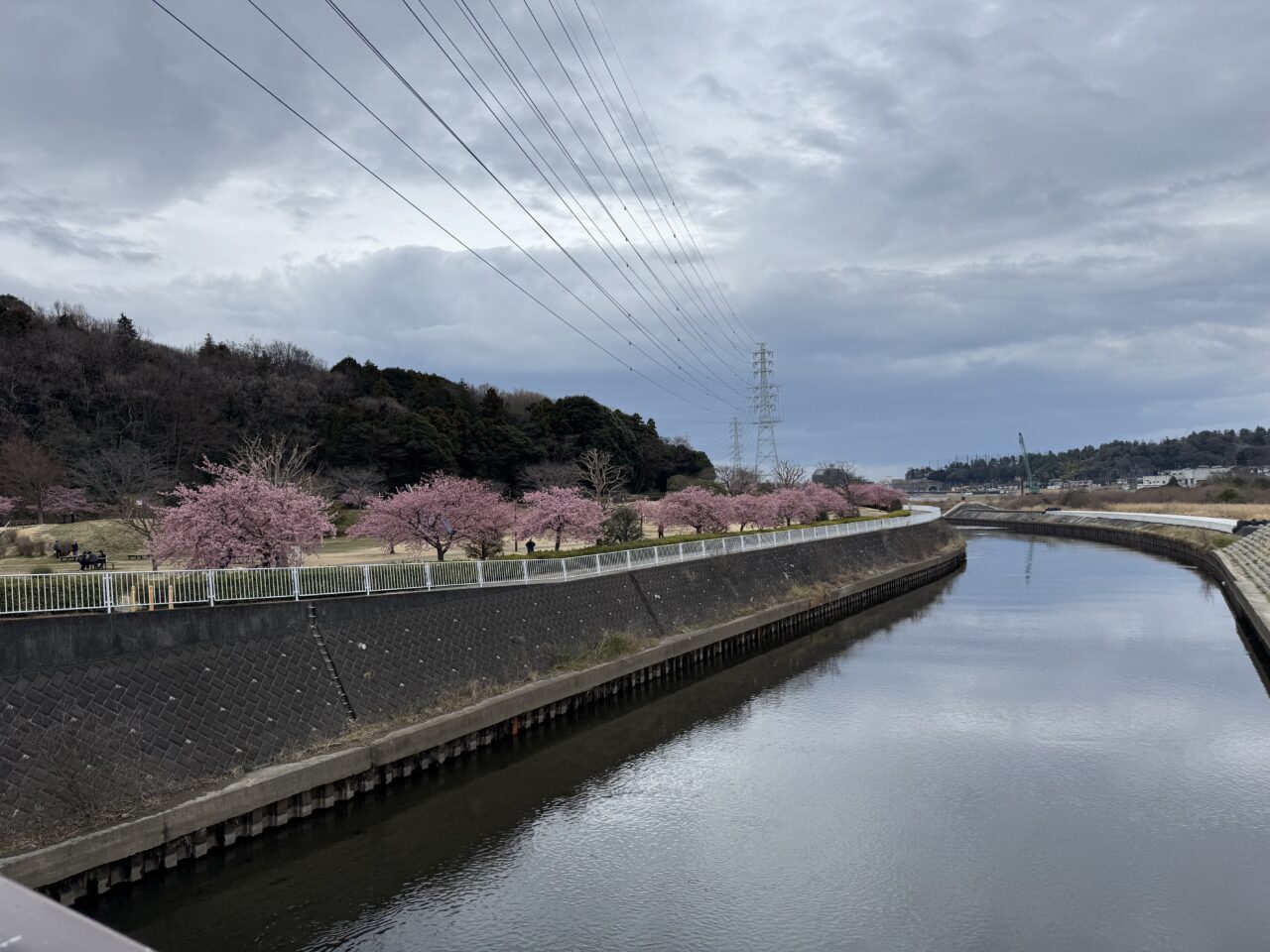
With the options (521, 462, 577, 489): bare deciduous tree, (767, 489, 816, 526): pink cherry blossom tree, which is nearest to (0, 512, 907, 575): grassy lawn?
(767, 489, 816, 526): pink cherry blossom tree

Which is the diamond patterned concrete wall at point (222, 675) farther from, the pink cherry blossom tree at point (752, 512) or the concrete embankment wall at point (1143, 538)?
the pink cherry blossom tree at point (752, 512)

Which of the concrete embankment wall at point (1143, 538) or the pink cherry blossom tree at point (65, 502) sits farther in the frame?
the pink cherry blossom tree at point (65, 502)

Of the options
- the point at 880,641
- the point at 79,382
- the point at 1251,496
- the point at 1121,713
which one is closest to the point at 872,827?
the point at 1121,713

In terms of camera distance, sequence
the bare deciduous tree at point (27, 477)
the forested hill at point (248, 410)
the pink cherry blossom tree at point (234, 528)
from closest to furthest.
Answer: the pink cherry blossom tree at point (234, 528), the bare deciduous tree at point (27, 477), the forested hill at point (248, 410)

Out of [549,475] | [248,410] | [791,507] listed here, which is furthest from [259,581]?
[248,410]

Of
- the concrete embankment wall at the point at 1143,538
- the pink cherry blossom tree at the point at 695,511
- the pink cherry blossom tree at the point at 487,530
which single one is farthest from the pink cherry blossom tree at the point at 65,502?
the concrete embankment wall at the point at 1143,538

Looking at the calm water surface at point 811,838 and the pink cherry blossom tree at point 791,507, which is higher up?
the pink cherry blossom tree at point 791,507

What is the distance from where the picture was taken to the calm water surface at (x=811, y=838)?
10812mm

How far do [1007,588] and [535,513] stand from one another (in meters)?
28.2

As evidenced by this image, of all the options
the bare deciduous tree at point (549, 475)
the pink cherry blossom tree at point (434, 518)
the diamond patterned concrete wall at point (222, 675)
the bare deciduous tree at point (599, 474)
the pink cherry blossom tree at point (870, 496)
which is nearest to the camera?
the diamond patterned concrete wall at point (222, 675)

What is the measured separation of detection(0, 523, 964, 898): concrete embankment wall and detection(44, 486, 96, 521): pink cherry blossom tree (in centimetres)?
3840

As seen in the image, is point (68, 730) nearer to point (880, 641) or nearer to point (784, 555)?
point (880, 641)

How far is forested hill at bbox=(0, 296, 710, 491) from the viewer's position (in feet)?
198

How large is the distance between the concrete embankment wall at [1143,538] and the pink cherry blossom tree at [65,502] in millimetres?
55467
